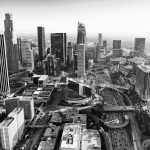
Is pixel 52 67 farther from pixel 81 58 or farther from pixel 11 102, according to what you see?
pixel 11 102

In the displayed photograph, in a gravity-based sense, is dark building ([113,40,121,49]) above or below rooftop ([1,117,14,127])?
above

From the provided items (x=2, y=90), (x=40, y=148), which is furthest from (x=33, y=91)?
(x=40, y=148)

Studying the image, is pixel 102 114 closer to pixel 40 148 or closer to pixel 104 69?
pixel 40 148

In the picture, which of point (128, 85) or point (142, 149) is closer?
point (142, 149)

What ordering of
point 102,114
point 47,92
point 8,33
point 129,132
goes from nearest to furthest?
point 129,132 → point 102,114 → point 47,92 → point 8,33

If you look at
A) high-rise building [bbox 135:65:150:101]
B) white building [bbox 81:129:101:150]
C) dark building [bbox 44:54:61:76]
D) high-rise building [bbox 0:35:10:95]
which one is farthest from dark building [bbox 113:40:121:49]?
white building [bbox 81:129:101:150]

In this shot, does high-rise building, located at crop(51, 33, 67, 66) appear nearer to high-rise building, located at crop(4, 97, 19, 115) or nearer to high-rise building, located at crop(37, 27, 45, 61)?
high-rise building, located at crop(37, 27, 45, 61)
